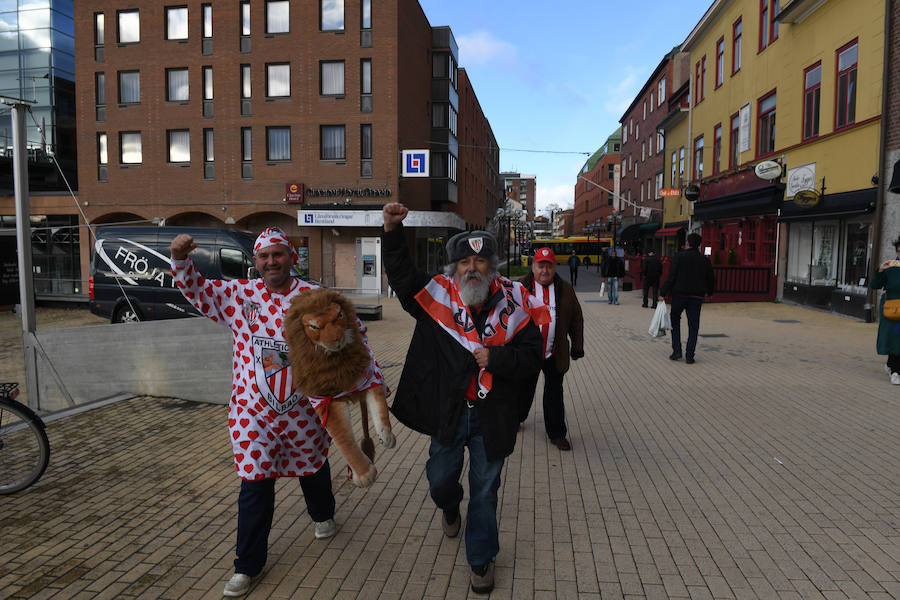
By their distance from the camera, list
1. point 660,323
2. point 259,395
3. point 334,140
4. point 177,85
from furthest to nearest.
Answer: point 177,85 < point 334,140 < point 660,323 < point 259,395

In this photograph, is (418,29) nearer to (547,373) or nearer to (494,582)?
(547,373)

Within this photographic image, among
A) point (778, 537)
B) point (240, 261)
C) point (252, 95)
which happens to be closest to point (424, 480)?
point (778, 537)

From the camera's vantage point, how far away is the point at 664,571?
3324mm

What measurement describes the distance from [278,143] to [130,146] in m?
7.45

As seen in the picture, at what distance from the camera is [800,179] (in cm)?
1753

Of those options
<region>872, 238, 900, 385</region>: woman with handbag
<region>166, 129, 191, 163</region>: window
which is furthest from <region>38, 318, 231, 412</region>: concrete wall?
<region>166, 129, 191, 163</region>: window

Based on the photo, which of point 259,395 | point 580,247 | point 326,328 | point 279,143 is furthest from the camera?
point 580,247

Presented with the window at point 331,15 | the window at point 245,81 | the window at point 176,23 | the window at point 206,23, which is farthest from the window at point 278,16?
the window at point 176,23

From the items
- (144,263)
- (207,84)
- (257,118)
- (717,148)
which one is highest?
(207,84)

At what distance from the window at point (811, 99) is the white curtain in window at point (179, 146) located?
24828 millimetres

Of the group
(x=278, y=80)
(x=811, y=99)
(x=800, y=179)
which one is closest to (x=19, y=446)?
(x=800, y=179)

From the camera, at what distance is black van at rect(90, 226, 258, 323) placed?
12938 millimetres

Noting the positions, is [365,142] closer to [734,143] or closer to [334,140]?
[334,140]

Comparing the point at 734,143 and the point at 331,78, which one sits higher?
the point at 331,78
